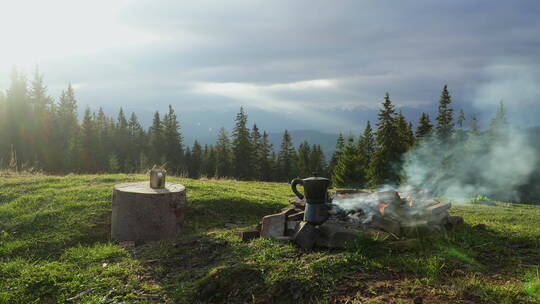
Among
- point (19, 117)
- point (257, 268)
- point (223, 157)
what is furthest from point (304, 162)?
point (257, 268)

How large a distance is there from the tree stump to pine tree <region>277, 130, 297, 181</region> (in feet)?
177

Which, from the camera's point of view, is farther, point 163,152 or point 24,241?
point 163,152

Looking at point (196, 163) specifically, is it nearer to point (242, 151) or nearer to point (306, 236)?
point (242, 151)

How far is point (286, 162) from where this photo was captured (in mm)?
62469

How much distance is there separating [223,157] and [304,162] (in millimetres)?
14864

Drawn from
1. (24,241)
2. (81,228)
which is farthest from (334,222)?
(24,241)

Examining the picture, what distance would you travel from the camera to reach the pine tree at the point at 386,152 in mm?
28688

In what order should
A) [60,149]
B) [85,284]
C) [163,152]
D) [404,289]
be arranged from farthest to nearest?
[163,152]
[60,149]
[85,284]
[404,289]

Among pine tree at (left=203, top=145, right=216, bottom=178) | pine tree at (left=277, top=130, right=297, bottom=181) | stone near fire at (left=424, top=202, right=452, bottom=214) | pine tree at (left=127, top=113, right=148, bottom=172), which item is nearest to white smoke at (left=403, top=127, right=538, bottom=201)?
stone near fire at (left=424, top=202, right=452, bottom=214)

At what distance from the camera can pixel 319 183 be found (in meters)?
6.14

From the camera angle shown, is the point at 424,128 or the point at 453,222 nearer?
the point at 453,222

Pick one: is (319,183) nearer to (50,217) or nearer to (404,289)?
(404,289)

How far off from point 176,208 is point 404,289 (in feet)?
15.8

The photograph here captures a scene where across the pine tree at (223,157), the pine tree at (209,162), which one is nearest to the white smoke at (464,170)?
the pine tree at (223,157)
